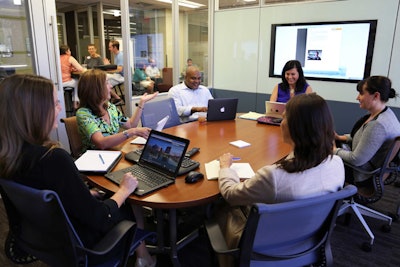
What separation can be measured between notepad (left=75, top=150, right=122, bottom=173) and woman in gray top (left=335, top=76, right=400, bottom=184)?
1650 millimetres

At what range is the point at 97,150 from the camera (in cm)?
205

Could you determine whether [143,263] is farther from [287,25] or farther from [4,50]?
[287,25]

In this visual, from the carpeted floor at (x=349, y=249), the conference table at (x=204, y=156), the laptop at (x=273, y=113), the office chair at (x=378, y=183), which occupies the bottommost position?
the carpeted floor at (x=349, y=249)

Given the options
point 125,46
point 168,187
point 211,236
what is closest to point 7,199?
point 168,187

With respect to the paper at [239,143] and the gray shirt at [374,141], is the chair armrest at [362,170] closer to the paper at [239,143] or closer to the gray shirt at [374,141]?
the gray shirt at [374,141]

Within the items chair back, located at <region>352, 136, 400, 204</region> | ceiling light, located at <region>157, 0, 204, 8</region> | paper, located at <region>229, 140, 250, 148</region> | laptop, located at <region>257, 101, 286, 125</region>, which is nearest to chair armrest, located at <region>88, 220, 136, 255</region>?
paper, located at <region>229, 140, 250, 148</region>

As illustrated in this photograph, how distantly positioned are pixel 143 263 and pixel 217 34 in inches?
175

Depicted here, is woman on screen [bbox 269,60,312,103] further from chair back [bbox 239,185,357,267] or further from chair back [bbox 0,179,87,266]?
chair back [bbox 0,179,87,266]

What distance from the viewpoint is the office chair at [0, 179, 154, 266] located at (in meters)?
1.07

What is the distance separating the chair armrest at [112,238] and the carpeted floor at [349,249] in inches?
33.3

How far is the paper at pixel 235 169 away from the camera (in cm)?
168

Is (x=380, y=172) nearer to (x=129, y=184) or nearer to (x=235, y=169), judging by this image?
(x=235, y=169)

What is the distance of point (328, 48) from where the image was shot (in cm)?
429

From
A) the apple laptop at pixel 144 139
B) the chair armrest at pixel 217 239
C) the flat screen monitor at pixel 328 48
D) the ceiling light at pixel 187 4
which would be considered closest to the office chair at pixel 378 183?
the chair armrest at pixel 217 239
